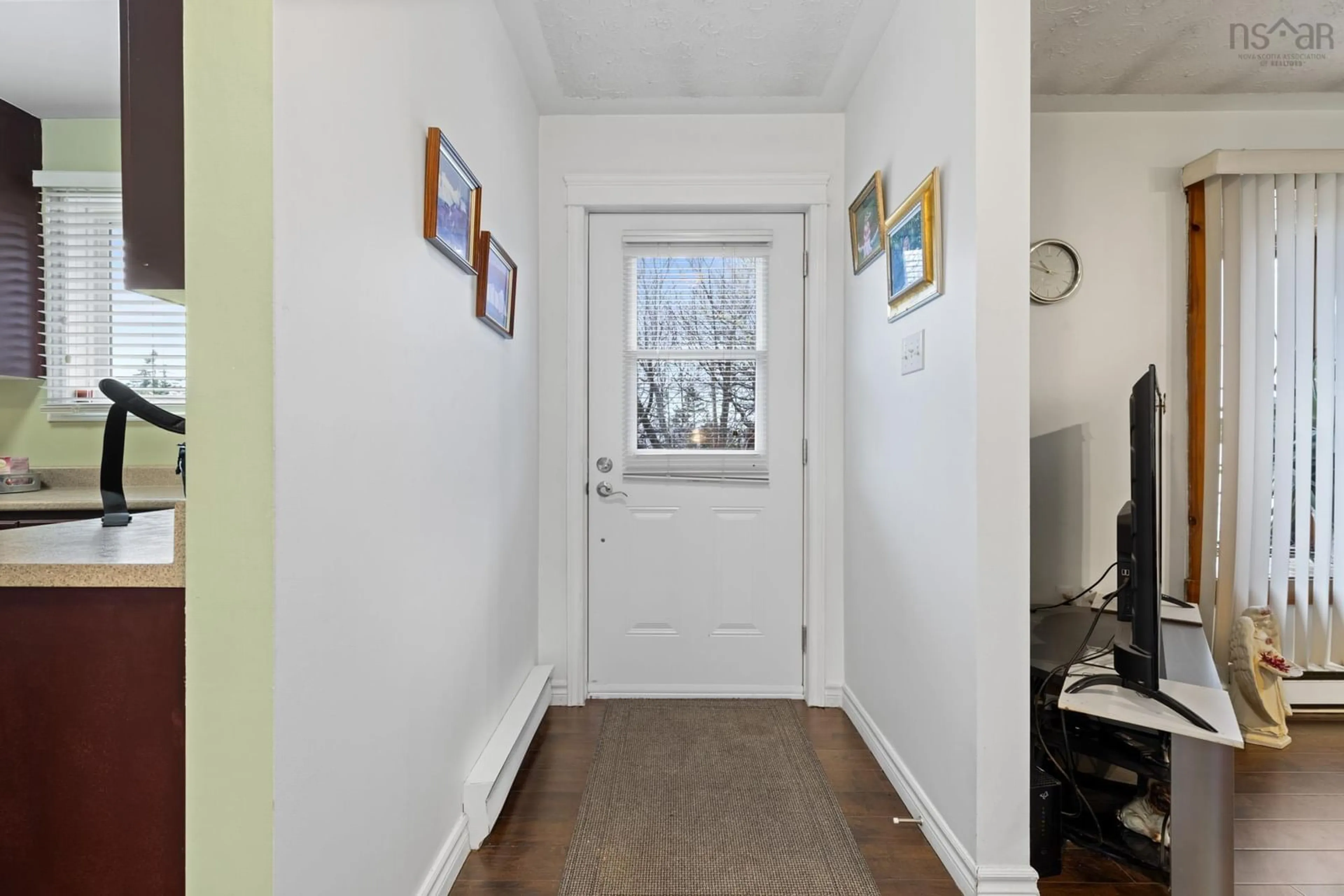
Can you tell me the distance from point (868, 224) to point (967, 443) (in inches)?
45.4

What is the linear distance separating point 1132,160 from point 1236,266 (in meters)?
0.58

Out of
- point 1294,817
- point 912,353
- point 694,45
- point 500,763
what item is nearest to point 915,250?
point 912,353

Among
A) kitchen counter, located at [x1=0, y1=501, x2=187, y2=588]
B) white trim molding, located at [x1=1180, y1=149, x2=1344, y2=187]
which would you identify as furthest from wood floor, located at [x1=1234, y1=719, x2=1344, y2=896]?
kitchen counter, located at [x1=0, y1=501, x2=187, y2=588]

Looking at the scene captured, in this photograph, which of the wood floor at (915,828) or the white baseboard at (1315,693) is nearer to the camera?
the wood floor at (915,828)

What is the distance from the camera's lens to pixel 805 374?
3006mm

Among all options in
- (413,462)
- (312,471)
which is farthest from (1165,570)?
(312,471)

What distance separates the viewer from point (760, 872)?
1.76 m

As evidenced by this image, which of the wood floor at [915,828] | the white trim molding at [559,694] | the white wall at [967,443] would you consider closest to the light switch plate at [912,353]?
the white wall at [967,443]

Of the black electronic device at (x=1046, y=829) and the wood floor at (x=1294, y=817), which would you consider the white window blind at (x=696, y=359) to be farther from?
the wood floor at (x=1294, y=817)

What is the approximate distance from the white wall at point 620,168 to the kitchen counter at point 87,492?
136 centimetres

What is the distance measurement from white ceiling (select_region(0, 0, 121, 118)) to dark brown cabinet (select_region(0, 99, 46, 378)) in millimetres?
117

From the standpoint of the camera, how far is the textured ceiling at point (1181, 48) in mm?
2182

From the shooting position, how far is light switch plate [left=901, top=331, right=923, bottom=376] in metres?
2.02
